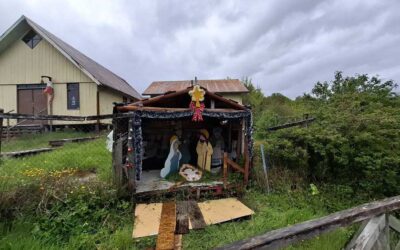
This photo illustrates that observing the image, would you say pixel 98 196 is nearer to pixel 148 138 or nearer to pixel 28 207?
pixel 28 207

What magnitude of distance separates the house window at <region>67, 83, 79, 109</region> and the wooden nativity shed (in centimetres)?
816

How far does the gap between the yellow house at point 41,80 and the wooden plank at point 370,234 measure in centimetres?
1334

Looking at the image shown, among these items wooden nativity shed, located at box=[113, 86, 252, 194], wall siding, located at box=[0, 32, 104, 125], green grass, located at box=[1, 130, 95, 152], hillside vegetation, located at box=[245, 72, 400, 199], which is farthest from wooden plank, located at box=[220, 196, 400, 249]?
wall siding, located at box=[0, 32, 104, 125]

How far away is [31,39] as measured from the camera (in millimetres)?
13609

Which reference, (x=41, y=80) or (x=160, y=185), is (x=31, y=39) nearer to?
(x=41, y=80)

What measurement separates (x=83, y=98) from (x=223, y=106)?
9.99m

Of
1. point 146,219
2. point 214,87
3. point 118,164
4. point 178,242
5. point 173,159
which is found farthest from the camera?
point 214,87

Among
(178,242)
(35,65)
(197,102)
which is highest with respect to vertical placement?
(35,65)

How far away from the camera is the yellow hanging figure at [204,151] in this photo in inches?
290

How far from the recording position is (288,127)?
7.57 metres

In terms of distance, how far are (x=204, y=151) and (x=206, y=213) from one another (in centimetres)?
263

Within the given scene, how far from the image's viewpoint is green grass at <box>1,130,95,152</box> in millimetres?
9680

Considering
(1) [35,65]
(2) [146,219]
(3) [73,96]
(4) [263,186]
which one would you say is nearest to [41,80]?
(1) [35,65]

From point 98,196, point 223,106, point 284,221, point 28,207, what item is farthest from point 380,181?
point 28,207
